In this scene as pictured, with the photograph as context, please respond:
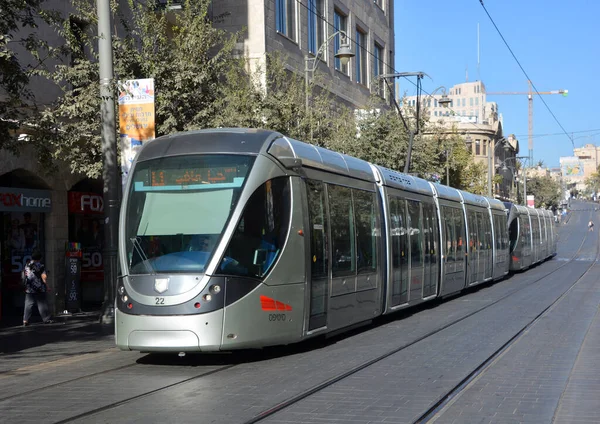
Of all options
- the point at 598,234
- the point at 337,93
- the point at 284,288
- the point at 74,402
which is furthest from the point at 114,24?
the point at 598,234

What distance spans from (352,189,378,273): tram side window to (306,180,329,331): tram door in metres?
1.69

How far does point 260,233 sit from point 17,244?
35.6 feet

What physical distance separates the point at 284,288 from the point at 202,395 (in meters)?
2.81

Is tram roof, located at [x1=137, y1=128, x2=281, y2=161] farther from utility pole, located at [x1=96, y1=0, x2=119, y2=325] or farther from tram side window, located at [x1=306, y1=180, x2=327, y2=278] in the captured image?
utility pole, located at [x1=96, y1=0, x2=119, y2=325]

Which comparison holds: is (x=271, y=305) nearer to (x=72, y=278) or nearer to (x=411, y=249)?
(x=411, y=249)

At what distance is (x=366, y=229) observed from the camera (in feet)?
48.6

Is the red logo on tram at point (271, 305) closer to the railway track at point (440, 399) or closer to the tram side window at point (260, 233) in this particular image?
the tram side window at point (260, 233)

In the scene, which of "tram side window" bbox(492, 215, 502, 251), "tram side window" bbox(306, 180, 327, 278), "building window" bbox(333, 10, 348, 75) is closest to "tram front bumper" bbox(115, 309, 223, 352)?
"tram side window" bbox(306, 180, 327, 278)

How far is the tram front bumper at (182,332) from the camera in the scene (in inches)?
410

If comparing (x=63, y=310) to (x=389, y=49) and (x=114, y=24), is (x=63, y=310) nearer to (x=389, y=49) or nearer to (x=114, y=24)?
(x=114, y=24)

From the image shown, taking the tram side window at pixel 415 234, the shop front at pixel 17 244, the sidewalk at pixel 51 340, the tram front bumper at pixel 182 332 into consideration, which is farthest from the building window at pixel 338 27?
the tram front bumper at pixel 182 332

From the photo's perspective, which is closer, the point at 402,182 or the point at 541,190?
the point at 402,182

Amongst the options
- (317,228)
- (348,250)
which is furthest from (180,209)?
(348,250)

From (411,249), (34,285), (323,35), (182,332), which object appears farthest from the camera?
(323,35)
